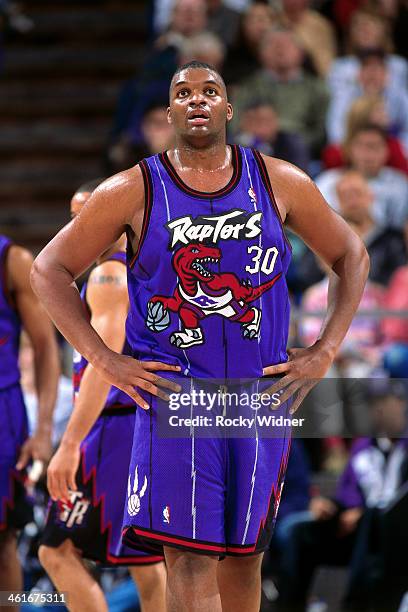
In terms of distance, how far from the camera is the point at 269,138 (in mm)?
8977

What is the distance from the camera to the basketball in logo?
390 centimetres

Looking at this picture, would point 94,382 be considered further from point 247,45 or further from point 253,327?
point 247,45

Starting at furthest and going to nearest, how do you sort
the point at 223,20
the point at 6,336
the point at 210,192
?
the point at 223,20 → the point at 6,336 → the point at 210,192

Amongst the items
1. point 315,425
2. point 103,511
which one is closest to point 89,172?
point 315,425

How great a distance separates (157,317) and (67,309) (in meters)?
0.31

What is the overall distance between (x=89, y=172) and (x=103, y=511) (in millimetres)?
6063

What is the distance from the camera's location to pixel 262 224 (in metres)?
3.94

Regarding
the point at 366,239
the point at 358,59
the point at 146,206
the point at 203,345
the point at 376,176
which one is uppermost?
the point at 358,59

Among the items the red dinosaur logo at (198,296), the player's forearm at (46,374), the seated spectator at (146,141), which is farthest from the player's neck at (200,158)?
the seated spectator at (146,141)

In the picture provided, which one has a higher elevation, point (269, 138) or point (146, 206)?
point (269, 138)

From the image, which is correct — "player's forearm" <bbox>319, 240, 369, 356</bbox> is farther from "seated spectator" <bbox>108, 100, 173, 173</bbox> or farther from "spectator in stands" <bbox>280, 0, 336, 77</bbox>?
"spectator in stands" <bbox>280, 0, 336, 77</bbox>

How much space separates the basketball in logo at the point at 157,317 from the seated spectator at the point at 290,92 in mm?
5797

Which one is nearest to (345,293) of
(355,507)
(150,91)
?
(355,507)

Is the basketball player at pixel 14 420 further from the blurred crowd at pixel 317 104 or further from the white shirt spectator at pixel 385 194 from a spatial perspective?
the white shirt spectator at pixel 385 194
